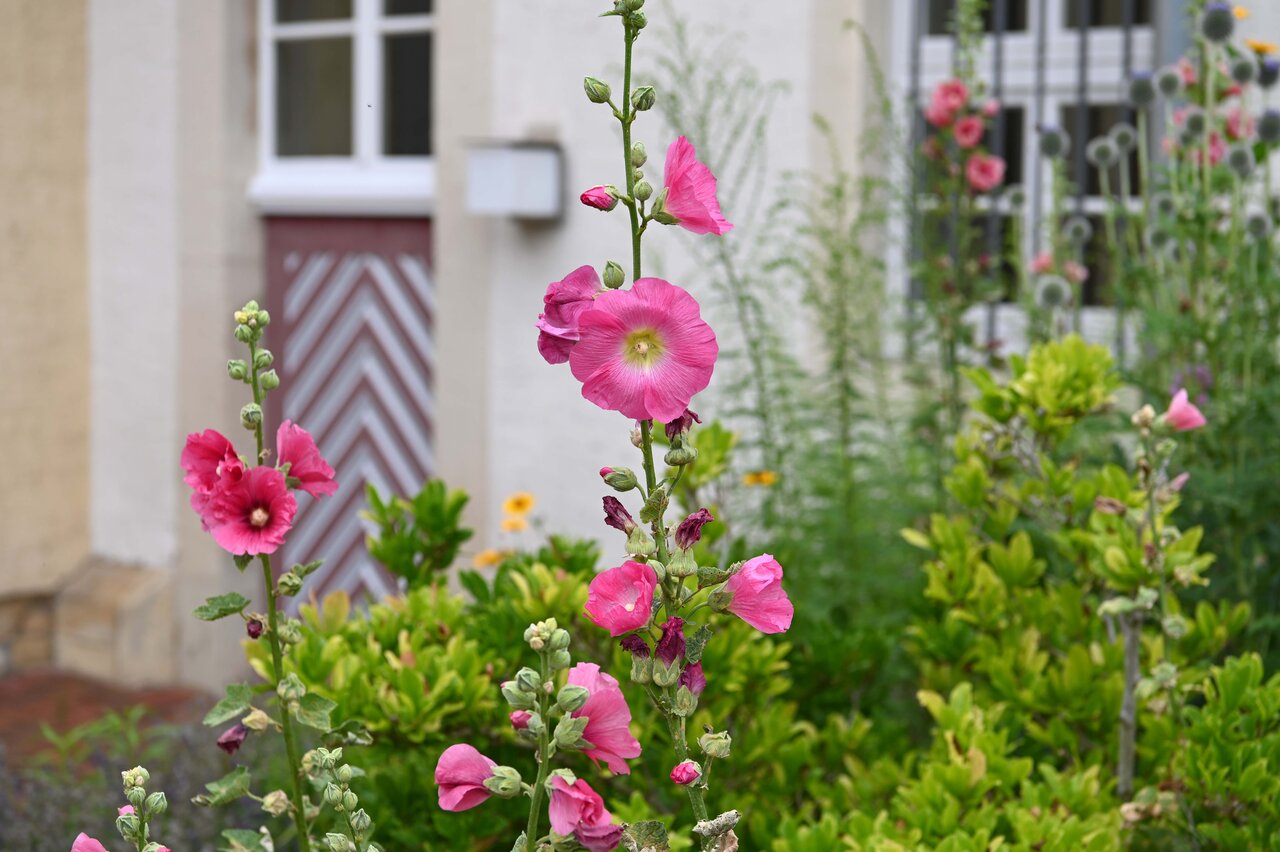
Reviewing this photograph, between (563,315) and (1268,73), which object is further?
(1268,73)

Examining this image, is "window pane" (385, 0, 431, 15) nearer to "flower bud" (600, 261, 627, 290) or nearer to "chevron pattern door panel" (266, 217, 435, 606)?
"chevron pattern door panel" (266, 217, 435, 606)

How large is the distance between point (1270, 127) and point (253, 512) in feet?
7.16

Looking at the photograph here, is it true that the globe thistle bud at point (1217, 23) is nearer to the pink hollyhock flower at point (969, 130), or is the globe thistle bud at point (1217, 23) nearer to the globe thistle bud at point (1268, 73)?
the globe thistle bud at point (1268, 73)

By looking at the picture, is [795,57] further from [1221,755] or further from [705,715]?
[1221,755]

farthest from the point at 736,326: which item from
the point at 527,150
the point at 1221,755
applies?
the point at 1221,755

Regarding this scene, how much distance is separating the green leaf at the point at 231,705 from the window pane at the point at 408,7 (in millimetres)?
4428

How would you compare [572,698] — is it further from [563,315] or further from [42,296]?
[42,296]

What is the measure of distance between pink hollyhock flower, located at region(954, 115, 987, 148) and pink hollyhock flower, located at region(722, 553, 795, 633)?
2.23 metres

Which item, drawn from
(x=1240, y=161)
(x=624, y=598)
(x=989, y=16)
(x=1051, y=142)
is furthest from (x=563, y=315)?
(x=989, y=16)

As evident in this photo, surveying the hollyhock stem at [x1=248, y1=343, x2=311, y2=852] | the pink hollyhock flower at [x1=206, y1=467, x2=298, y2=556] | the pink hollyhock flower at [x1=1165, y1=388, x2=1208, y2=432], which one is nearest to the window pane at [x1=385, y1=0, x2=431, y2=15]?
the pink hollyhock flower at [x1=1165, y1=388, x2=1208, y2=432]

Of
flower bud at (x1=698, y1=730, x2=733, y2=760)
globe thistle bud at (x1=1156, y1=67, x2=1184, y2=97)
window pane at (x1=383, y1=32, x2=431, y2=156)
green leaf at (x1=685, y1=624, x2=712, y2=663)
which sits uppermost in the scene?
window pane at (x1=383, y1=32, x2=431, y2=156)

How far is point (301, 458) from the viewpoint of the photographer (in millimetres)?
1584

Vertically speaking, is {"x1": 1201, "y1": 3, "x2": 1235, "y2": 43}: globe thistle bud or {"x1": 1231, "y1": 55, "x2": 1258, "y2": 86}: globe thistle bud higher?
{"x1": 1201, "y1": 3, "x2": 1235, "y2": 43}: globe thistle bud

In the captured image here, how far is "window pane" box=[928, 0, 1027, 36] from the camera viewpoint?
462 centimetres
